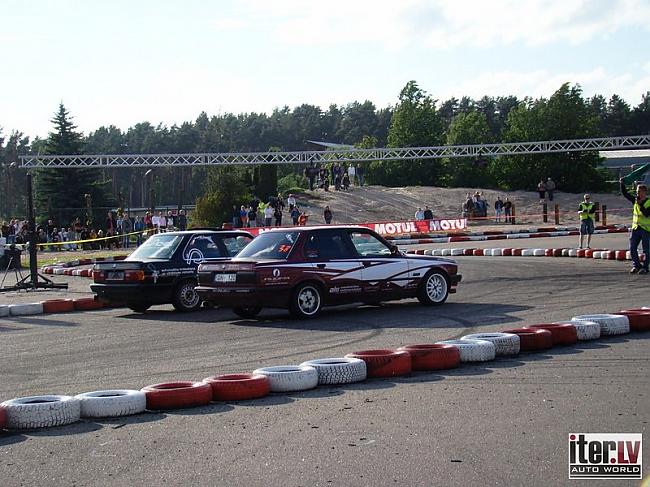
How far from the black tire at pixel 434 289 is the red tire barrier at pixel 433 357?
6.01 metres

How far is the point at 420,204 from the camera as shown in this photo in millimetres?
62719

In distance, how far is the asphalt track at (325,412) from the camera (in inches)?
229

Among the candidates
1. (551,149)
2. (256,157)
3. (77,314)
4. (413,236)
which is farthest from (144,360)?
(551,149)

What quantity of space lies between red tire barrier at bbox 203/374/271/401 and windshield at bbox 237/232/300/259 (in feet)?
20.3

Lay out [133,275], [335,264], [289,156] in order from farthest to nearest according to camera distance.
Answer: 1. [289,156]
2. [133,275]
3. [335,264]

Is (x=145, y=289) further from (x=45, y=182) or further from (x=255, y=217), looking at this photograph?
(x=45, y=182)

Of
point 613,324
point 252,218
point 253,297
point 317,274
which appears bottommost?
point 613,324

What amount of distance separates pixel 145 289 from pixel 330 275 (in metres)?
3.21

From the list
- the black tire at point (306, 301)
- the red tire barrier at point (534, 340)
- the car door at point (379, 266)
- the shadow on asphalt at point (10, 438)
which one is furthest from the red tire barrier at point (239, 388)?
the car door at point (379, 266)

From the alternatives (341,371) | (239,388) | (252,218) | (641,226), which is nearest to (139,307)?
(341,371)

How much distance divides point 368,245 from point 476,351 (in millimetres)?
5727

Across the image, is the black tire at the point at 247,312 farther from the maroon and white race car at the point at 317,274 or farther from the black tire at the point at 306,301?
the black tire at the point at 306,301

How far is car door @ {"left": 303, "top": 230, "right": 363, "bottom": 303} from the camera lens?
565 inches

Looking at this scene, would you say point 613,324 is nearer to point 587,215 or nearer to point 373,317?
point 373,317
